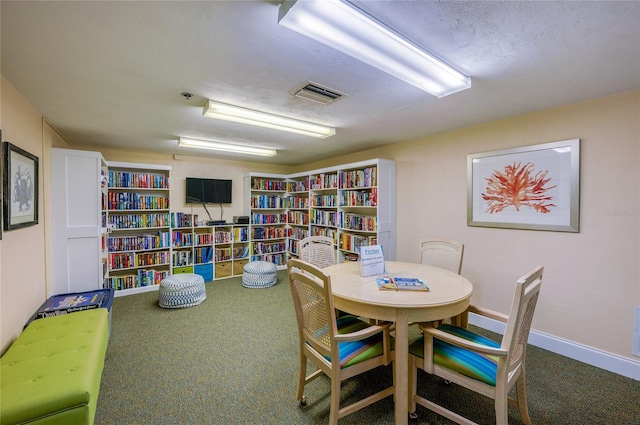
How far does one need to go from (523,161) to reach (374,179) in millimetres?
1696

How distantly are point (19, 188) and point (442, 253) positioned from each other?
372cm

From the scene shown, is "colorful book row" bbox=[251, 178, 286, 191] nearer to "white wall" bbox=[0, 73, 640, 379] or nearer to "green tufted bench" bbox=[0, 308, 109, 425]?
"white wall" bbox=[0, 73, 640, 379]

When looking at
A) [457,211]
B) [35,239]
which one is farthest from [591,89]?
[35,239]

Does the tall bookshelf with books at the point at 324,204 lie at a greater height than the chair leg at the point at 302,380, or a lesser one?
greater

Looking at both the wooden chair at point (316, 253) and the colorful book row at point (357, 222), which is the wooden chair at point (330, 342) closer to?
the wooden chair at point (316, 253)

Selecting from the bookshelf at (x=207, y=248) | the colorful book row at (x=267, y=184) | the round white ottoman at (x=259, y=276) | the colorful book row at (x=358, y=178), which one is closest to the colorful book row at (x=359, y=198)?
the colorful book row at (x=358, y=178)

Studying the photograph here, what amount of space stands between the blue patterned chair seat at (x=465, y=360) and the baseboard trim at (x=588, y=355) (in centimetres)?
143

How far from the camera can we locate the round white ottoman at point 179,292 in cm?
352

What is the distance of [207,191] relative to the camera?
16.4ft

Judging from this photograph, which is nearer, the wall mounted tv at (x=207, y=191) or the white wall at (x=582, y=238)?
the white wall at (x=582, y=238)

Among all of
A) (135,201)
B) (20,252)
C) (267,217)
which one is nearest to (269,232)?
(267,217)

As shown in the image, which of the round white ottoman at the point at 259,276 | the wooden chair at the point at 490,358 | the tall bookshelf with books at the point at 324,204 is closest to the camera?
the wooden chair at the point at 490,358

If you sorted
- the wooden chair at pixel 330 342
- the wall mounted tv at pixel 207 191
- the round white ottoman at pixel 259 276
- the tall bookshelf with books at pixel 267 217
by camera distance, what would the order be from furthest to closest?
the tall bookshelf with books at pixel 267 217 → the wall mounted tv at pixel 207 191 → the round white ottoman at pixel 259 276 → the wooden chair at pixel 330 342

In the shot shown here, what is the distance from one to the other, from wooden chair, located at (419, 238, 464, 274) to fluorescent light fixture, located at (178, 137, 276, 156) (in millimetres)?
2850
